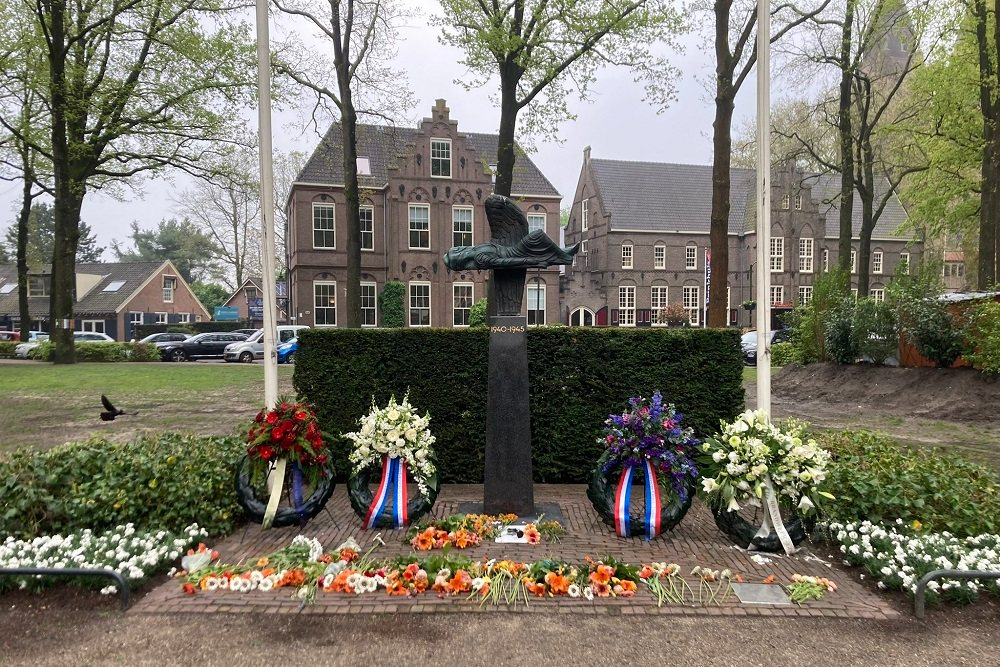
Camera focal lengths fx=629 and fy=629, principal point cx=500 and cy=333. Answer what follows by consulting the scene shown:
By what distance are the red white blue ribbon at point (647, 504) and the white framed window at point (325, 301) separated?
33.9m

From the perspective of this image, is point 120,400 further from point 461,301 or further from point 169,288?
point 169,288

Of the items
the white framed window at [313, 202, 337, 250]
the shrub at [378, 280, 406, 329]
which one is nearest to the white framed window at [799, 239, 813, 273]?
the shrub at [378, 280, 406, 329]

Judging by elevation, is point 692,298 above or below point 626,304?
above

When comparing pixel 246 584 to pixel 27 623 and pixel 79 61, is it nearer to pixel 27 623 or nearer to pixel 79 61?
pixel 27 623

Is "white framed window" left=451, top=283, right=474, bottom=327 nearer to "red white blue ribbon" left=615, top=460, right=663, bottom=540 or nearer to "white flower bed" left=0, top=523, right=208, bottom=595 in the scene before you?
"red white blue ribbon" left=615, top=460, right=663, bottom=540

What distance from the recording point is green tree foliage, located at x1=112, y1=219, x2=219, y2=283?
6919 centimetres

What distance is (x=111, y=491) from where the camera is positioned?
221 inches

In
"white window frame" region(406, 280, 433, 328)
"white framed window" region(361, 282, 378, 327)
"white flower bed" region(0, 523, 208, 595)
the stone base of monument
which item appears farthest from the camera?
"white window frame" region(406, 280, 433, 328)

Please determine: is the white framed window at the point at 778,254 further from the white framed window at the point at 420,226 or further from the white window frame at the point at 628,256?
the white framed window at the point at 420,226

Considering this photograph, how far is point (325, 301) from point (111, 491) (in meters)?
33.2

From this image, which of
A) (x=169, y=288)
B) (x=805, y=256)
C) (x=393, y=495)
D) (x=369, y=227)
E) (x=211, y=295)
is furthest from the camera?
(x=211, y=295)

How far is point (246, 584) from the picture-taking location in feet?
15.0

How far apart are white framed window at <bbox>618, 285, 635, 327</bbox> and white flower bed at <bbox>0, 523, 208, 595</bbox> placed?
139 ft

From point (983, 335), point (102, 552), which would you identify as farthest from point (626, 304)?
point (102, 552)
